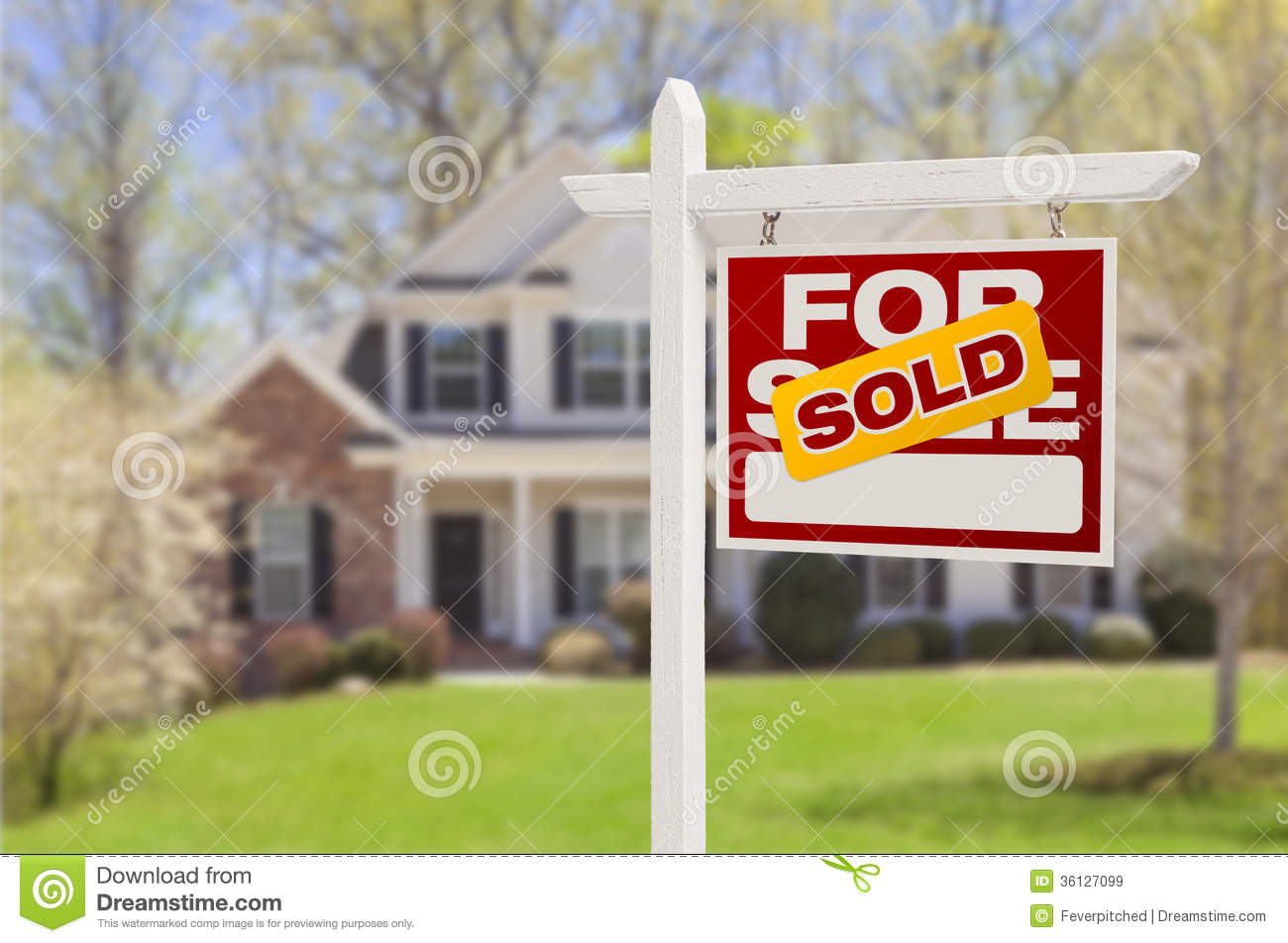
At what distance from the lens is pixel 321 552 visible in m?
15.0

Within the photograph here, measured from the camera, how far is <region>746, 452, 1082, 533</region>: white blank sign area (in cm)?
264

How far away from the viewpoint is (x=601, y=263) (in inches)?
634

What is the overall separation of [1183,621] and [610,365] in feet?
28.7

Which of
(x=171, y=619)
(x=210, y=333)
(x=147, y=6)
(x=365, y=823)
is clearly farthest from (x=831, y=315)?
(x=147, y=6)

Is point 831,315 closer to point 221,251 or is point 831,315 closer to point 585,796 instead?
point 585,796

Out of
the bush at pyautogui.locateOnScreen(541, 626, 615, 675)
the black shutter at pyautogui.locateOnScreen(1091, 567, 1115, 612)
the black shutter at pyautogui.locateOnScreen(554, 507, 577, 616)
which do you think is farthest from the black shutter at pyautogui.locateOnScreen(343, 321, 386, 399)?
the black shutter at pyautogui.locateOnScreen(1091, 567, 1115, 612)

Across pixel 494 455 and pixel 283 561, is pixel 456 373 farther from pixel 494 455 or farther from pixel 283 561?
pixel 283 561

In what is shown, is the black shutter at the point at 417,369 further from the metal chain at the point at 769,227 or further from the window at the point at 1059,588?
the metal chain at the point at 769,227

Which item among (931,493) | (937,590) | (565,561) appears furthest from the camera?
(937,590)

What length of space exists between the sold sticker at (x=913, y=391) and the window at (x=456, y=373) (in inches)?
537

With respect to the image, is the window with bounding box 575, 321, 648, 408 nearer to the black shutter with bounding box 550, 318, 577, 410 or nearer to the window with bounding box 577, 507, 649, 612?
the black shutter with bounding box 550, 318, 577, 410

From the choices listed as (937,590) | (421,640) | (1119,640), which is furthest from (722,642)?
(1119,640)

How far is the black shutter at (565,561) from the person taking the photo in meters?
15.7

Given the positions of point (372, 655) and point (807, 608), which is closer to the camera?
point (372, 655)
